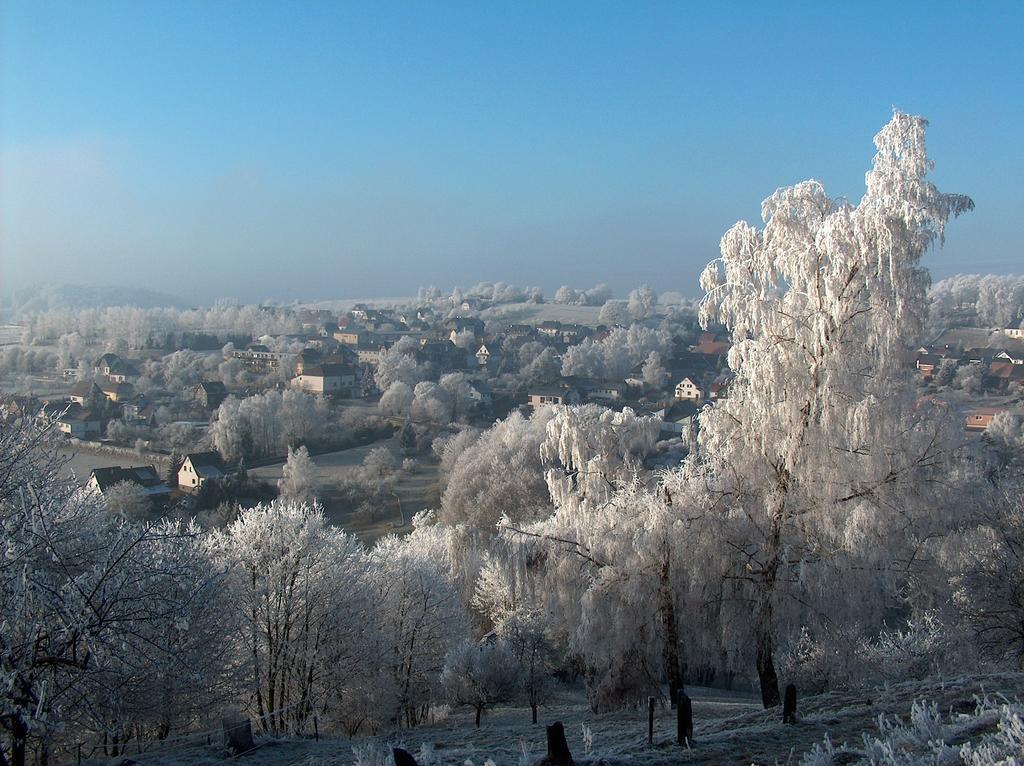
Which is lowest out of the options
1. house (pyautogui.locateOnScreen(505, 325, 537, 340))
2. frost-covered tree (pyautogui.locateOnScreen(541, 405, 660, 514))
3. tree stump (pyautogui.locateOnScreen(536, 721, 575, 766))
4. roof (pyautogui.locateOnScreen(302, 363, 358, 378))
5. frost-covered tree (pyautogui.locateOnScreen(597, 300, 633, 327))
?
tree stump (pyautogui.locateOnScreen(536, 721, 575, 766))

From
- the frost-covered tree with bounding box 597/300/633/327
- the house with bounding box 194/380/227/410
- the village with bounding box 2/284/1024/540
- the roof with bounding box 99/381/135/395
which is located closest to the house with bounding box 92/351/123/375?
the village with bounding box 2/284/1024/540

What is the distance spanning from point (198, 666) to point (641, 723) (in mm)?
5638

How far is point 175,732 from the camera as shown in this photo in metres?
11.5

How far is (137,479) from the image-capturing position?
105 feet

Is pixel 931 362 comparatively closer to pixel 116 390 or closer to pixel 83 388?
pixel 116 390

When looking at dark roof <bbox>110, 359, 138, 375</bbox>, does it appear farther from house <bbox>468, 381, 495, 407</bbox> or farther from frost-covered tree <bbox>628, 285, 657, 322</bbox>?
frost-covered tree <bbox>628, 285, 657, 322</bbox>

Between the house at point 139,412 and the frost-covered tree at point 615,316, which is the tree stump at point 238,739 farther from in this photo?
the frost-covered tree at point 615,316

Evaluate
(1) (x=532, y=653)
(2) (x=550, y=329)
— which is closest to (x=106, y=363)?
(1) (x=532, y=653)

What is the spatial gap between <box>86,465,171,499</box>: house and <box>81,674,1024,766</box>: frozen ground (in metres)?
23.0

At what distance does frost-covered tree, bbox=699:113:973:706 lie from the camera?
959cm

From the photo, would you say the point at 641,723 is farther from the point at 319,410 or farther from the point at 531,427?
the point at 319,410

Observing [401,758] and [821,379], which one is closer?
[401,758]

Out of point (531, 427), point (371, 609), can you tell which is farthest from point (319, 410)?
point (371, 609)

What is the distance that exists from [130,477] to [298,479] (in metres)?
6.55
